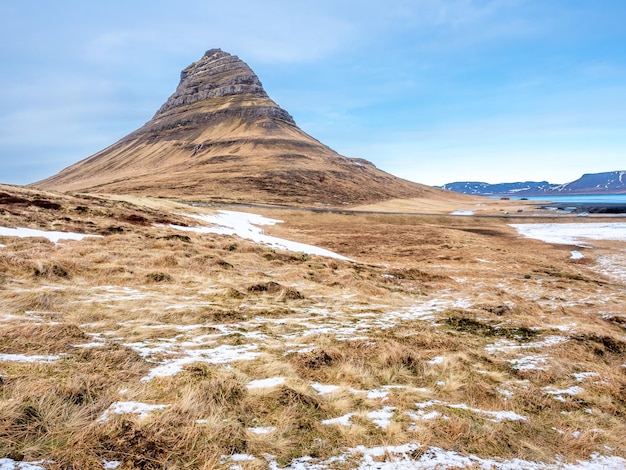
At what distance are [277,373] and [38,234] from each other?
14342 mm

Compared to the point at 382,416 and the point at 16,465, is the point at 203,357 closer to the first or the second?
the point at 16,465

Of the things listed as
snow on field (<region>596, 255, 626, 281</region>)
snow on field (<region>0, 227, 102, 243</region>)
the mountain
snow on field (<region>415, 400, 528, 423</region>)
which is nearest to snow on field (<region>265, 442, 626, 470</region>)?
snow on field (<region>415, 400, 528, 423</region>)

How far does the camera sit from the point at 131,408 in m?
3.87

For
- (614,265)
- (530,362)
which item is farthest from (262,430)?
(614,265)

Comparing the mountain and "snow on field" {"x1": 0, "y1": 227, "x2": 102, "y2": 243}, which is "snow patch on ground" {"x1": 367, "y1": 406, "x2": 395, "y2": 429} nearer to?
"snow on field" {"x1": 0, "y1": 227, "x2": 102, "y2": 243}

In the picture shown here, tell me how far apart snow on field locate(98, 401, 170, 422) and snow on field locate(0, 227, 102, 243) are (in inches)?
502

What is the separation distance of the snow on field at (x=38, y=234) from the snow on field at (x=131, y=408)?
12742 mm

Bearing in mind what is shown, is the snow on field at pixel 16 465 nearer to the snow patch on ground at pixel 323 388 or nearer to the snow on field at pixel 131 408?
the snow on field at pixel 131 408

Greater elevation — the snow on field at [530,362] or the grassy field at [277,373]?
the grassy field at [277,373]

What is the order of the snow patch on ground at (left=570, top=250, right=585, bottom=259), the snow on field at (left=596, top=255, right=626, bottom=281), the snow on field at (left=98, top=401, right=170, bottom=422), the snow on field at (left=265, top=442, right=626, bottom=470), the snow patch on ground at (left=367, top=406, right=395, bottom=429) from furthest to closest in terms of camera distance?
1. the snow patch on ground at (left=570, top=250, right=585, bottom=259)
2. the snow on field at (left=596, top=255, right=626, bottom=281)
3. the snow patch on ground at (left=367, top=406, right=395, bottom=429)
4. the snow on field at (left=98, top=401, right=170, bottom=422)
5. the snow on field at (left=265, top=442, right=626, bottom=470)

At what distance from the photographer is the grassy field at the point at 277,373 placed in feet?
11.4

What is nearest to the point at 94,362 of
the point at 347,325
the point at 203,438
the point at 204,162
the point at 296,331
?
the point at 203,438

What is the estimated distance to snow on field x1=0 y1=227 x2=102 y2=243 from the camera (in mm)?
13070

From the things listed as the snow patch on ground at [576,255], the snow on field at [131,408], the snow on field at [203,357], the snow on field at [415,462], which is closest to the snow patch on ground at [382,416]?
the snow on field at [415,462]
